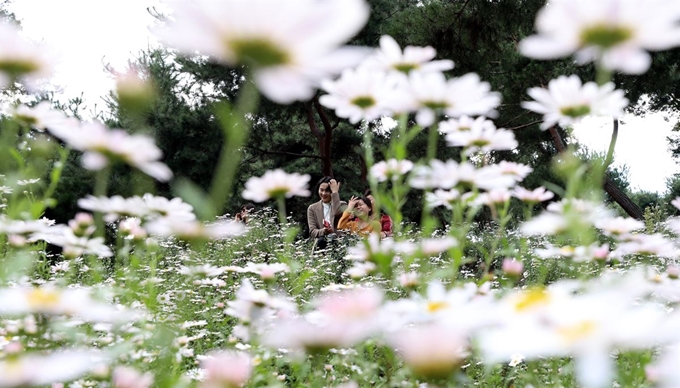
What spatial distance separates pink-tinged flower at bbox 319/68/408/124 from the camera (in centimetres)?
60

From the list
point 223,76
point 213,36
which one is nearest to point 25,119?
point 213,36

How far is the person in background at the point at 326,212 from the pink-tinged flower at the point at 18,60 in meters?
3.33

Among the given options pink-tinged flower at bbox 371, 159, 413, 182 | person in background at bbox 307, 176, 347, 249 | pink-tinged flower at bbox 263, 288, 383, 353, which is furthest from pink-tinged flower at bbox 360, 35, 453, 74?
person in background at bbox 307, 176, 347, 249

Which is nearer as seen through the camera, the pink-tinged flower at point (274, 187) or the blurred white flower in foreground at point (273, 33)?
the blurred white flower in foreground at point (273, 33)

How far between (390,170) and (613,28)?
31 centimetres

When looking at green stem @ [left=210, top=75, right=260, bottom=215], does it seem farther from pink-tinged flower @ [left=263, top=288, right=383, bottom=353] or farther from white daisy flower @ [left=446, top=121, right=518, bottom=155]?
white daisy flower @ [left=446, top=121, right=518, bottom=155]

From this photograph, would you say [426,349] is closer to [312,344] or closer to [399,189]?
[312,344]

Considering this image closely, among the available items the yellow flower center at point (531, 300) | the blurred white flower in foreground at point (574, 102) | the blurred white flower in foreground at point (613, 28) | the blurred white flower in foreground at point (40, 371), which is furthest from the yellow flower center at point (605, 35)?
the blurred white flower in foreground at point (40, 371)

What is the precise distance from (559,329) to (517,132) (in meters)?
7.36

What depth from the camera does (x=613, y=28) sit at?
0.44m

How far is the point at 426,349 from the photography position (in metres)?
0.34

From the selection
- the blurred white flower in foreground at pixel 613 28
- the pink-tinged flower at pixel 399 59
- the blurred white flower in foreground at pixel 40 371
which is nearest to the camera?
the blurred white flower in foreground at pixel 40 371

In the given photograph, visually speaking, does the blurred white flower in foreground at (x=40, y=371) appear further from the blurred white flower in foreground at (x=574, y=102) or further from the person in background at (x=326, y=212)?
the person in background at (x=326, y=212)

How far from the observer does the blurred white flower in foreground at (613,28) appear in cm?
43
